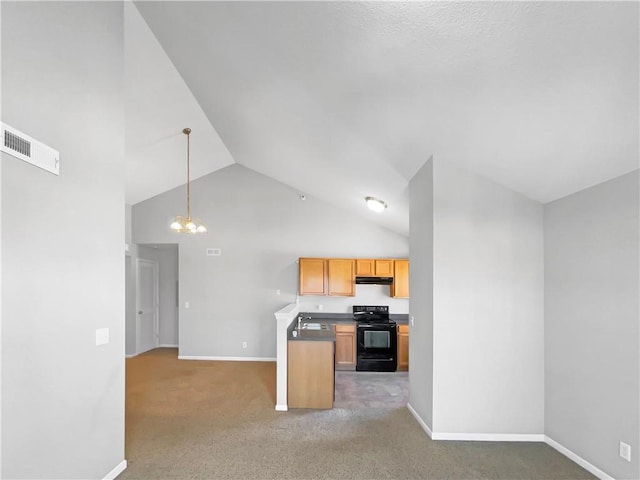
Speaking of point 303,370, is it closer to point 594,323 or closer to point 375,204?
point 375,204

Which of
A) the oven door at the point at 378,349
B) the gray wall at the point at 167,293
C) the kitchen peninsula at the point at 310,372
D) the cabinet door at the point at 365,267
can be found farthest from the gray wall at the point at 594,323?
the gray wall at the point at 167,293

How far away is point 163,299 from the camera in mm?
7816

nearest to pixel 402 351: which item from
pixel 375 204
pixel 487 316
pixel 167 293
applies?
pixel 375 204

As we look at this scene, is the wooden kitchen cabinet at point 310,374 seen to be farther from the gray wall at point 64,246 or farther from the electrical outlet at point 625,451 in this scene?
the electrical outlet at point 625,451

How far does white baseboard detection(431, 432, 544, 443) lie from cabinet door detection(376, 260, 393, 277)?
3.40 metres

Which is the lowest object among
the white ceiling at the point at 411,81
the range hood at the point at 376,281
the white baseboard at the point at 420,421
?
the white baseboard at the point at 420,421

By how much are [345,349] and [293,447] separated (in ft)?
9.95

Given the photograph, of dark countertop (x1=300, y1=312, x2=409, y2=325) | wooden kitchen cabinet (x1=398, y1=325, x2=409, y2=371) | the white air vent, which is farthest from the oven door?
the white air vent

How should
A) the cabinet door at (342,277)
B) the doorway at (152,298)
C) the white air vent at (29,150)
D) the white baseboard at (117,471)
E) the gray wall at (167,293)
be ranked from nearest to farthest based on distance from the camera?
the white air vent at (29,150) → the white baseboard at (117,471) → the cabinet door at (342,277) → the doorway at (152,298) → the gray wall at (167,293)

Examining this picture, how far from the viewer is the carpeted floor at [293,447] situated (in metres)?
2.96

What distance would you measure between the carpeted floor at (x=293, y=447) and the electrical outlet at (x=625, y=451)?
0.42 metres

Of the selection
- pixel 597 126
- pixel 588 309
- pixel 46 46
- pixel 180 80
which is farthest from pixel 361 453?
pixel 180 80

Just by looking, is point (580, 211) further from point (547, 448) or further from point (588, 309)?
point (547, 448)

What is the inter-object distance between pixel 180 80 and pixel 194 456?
12.1 feet
